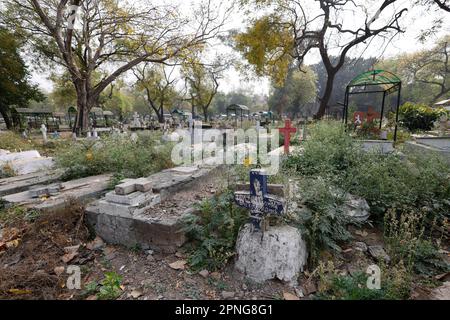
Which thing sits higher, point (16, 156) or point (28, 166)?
point (16, 156)

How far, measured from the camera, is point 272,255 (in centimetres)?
214

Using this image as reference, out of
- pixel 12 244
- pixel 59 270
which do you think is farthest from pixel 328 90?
pixel 12 244

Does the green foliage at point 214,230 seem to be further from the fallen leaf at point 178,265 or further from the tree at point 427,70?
the tree at point 427,70

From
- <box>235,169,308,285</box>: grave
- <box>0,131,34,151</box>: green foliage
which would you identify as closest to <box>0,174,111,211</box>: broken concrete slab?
<box>235,169,308,285</box>: grave

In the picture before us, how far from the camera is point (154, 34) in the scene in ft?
41.1

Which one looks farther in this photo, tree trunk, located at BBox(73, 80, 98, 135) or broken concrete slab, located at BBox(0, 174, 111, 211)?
tree trunk, located at BBox(73, 80, 98, 135)

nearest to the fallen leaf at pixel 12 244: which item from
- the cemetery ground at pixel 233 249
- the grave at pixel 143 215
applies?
the cemetery ground at pixel 233 249

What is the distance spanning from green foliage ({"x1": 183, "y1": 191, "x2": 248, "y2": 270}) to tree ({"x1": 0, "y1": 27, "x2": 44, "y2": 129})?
73.6 feet

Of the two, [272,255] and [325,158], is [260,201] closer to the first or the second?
[272,255]

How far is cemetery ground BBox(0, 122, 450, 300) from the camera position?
2021mm

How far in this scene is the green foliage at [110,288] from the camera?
199 cm

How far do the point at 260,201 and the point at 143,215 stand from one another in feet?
4.96

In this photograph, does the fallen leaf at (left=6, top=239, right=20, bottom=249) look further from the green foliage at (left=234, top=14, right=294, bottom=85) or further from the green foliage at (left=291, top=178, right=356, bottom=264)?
the green foliage at (left=234, top=14, right=294, bottom=85)

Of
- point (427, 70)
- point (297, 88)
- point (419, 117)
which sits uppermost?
point (427, 70)
